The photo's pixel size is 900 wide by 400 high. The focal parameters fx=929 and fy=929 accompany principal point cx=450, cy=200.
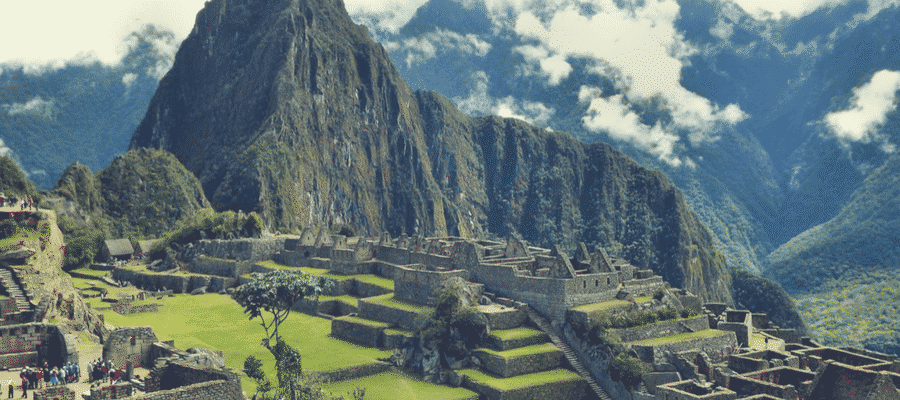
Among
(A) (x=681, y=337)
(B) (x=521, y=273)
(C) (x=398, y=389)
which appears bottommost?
(C) (x=398, y=389)

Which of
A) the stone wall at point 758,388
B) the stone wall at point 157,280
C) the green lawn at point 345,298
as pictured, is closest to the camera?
the stone wall at point 758,388

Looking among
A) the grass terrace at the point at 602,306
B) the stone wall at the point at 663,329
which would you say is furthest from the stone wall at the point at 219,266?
the stone wall at the point at 663,329

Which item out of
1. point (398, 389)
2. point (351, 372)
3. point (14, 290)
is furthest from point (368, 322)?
point (14, 290)

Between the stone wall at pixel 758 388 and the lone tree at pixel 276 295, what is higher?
the lone tree at pixel 276 295

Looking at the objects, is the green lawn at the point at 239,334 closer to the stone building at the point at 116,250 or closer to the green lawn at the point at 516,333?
the green lawn at the point at 516,333

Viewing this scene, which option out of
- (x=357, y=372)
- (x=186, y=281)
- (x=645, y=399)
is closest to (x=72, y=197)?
(x=186, y=281)

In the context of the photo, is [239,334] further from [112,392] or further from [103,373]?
[112,392]

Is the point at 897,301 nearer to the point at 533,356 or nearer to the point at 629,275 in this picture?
the point at 629,275
